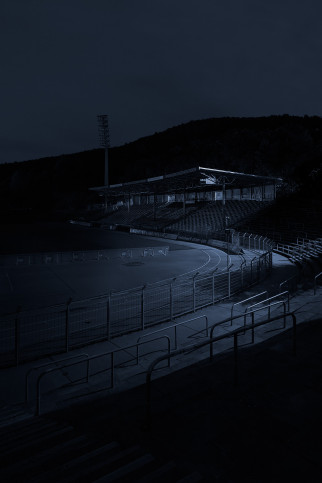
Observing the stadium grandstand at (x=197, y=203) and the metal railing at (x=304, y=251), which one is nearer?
the metal railing at (x=304, y=251)

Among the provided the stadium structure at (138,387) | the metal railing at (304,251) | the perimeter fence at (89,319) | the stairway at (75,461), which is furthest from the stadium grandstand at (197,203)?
the stairway at (75,461)

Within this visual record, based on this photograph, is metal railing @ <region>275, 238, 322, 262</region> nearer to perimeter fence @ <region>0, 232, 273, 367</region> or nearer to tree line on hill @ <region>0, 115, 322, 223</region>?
perimeter fence @ <region>0, 232, 273, 367</region>

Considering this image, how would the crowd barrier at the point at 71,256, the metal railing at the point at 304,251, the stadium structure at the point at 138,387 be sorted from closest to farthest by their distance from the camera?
the stadium structure at the point at 138,387 → the metal railing at the point at 304,251 → the crowd barrier at the point at 71,256

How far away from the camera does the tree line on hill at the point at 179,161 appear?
3829 inches

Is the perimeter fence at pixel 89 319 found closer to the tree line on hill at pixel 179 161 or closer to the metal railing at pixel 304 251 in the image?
the metal railing at pixel 304 251

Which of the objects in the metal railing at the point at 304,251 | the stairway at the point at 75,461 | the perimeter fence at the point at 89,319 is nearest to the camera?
the stairway at the point at 75,461

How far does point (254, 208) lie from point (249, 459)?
50004 mm

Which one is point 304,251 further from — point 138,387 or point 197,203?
point 197,203

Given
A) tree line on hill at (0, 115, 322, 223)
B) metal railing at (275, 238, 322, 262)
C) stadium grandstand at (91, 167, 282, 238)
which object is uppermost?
tree line on hill at (0, 115, 322, 223)

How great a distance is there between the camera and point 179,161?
133 m

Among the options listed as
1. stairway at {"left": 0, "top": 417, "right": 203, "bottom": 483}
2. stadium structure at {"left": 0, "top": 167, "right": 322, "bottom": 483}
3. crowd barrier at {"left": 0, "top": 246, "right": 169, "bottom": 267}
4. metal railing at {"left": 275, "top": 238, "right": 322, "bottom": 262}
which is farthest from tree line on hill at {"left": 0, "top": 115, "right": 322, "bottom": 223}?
stairway at {"left": 0, "top": 417, "right": 203, "bottom": 483}

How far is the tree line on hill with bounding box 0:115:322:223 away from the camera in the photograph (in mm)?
97250

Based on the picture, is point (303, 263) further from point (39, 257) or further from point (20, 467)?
point (20, 467)

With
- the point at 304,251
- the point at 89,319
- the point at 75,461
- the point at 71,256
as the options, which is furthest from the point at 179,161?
the point at 75,461
